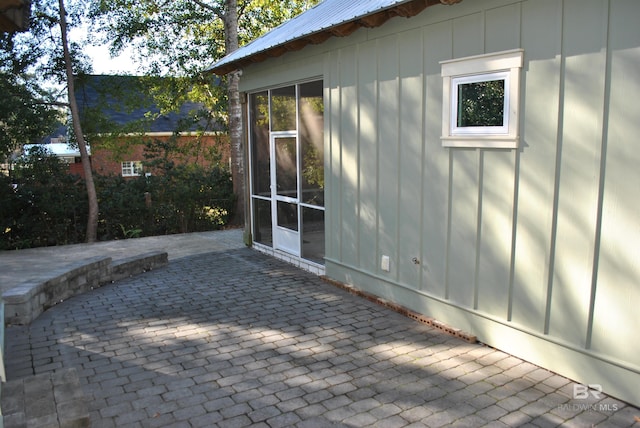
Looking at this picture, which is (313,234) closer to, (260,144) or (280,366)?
(260,144)

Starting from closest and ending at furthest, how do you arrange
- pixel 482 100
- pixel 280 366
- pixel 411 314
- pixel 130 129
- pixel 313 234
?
pixel 280 366 → pixel 482 100 → pixel 411 314 → pixel 313 234 → pixel 130 129

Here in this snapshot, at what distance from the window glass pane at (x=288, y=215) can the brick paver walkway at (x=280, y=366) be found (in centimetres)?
161

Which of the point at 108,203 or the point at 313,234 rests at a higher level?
the point at 108,203

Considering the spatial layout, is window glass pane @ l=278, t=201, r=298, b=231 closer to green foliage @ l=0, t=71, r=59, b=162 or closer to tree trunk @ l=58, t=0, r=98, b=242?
tree trunk @ l=58, t=0, r=98, b=242

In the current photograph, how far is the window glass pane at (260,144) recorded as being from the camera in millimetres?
8102

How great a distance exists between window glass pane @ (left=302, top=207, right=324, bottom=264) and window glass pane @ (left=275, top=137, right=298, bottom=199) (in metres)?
0.45

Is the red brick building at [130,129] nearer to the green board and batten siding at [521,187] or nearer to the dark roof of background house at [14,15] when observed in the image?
the green board and batten siding at [521,187]

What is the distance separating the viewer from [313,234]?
7141 mm

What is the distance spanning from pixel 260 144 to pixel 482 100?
186 inches

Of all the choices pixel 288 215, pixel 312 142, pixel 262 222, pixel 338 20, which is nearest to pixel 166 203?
pixel 262 222

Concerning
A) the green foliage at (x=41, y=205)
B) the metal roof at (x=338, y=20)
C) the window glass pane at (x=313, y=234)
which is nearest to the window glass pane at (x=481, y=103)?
the metal roof at (x=338, y=20)

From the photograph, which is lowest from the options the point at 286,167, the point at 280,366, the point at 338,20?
the point at 280,366

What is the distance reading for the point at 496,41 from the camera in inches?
159

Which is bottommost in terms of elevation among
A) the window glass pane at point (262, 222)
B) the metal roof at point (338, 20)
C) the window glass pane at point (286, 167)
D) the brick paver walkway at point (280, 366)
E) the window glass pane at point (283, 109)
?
the brick paver walkway at point (280, 366)
